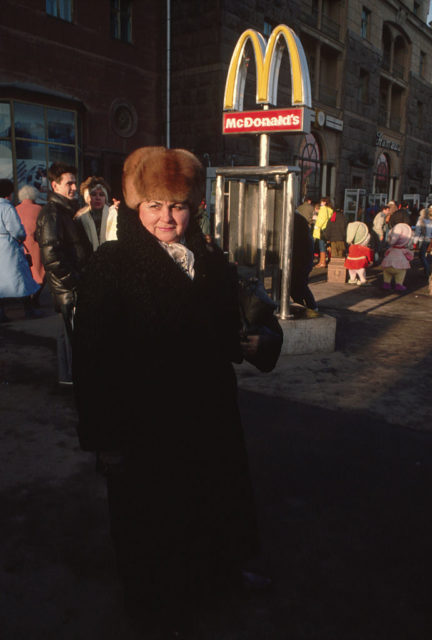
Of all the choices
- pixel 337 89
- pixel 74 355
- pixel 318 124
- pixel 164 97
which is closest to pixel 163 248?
pixel 74 355

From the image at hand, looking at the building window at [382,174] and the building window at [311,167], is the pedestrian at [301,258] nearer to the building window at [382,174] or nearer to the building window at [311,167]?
the building window at [311,167]

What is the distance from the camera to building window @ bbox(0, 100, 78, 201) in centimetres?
1323

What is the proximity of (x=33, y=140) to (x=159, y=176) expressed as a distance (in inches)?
528

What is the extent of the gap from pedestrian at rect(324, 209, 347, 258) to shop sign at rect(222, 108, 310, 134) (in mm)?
5540

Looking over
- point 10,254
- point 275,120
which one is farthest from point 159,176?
point 10,254

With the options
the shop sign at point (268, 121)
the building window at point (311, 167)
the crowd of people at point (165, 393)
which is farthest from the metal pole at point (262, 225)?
the building window at point (311, 167)

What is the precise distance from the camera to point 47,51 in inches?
550

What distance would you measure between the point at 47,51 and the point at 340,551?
49.8ft

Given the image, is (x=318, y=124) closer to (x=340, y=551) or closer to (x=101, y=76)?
(x=101, y=76)

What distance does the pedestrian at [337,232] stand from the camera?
11297 mm

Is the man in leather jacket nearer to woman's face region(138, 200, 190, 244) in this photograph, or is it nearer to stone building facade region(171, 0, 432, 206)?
woman's face region(138, 200, 190, 244)

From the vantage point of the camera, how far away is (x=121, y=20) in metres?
16.2

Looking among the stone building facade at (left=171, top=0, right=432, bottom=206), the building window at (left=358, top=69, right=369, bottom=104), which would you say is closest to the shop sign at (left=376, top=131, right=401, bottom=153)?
the stone building facade at (left=171, top=0, right=432, bottom=206)

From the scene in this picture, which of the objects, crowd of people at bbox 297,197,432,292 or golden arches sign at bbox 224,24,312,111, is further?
crowd of people at bbox 297,197,432,292
